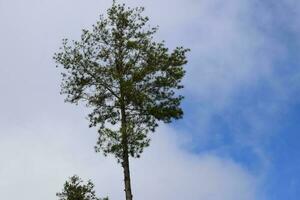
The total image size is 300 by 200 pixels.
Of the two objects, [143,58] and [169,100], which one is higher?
[143,58]

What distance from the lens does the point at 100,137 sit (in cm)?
3206

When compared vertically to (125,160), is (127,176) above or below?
below

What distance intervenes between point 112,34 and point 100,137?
6338mm

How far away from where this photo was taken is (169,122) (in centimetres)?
3325

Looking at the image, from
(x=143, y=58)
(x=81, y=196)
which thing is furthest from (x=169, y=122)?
(x=81, y=196)

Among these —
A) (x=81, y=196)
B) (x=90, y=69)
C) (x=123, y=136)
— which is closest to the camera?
(x=123, y=136)

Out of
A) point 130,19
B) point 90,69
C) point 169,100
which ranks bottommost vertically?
point 169,100

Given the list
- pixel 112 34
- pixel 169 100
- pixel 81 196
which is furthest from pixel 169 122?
pixel 81 196

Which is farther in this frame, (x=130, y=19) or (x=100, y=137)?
(x=130, y=19)

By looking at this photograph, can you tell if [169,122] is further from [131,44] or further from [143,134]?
[131,44]

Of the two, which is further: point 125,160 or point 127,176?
point 125,160

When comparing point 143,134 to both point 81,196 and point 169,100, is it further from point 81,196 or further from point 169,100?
point 81,196

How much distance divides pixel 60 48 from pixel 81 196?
607 inches

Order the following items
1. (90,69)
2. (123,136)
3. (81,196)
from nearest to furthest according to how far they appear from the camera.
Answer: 1. (123,136)
2. (90,69)
3. (81,196)
